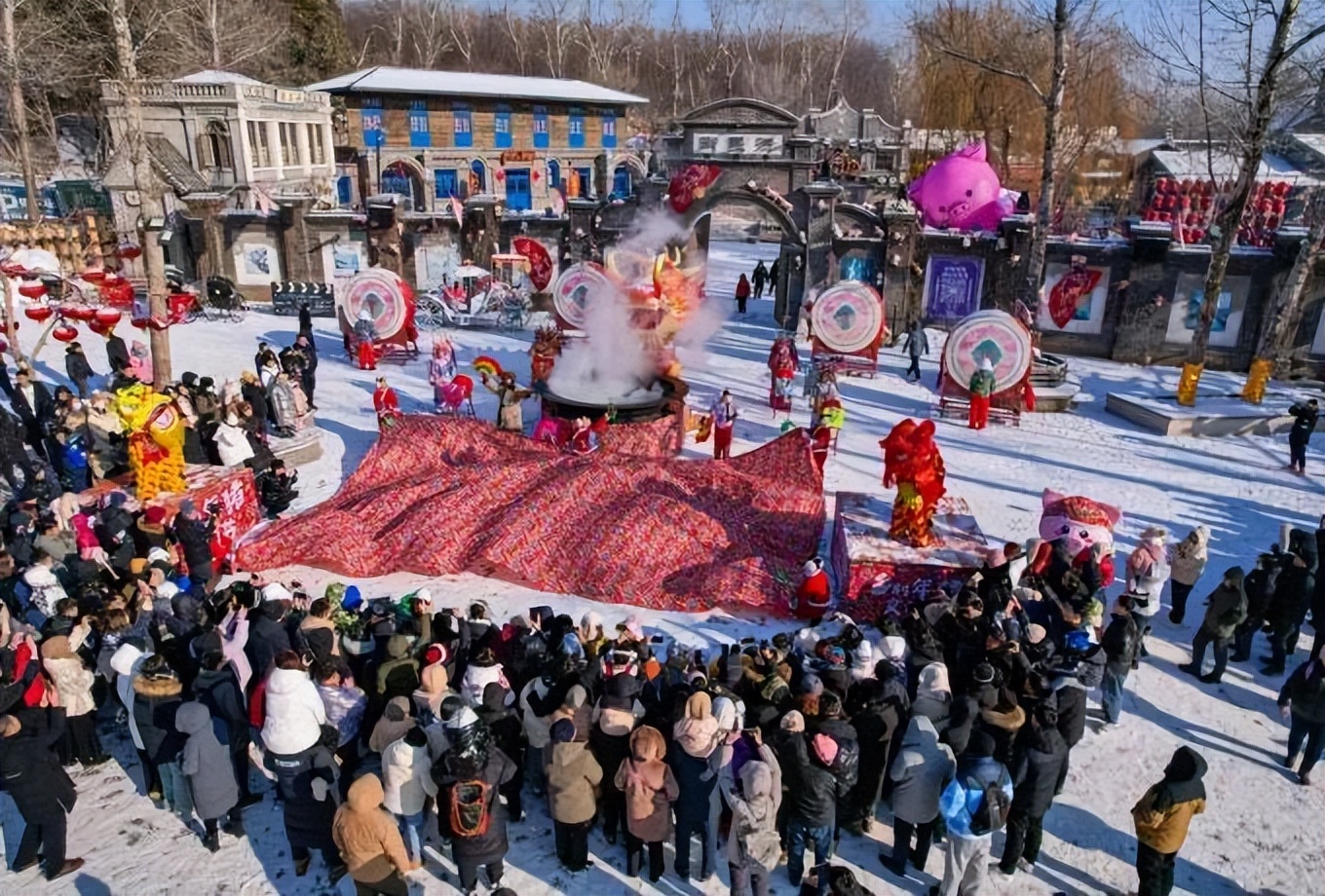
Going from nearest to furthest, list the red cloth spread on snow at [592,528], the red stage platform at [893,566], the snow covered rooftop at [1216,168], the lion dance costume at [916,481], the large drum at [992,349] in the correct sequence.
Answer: the red stage platform at [893,566]
the lion dance costume at [916,481]
the red cloth spread on snow at [592,528]
the large drum at [992,349]
the snow covered rooftop at [1216,168]

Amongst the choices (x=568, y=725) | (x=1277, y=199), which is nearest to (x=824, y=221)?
(x=568, y=725)

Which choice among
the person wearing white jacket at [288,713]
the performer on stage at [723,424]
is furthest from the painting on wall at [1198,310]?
the person wearing white jacket at [288,713]

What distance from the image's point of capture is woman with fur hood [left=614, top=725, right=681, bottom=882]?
652 centimetres

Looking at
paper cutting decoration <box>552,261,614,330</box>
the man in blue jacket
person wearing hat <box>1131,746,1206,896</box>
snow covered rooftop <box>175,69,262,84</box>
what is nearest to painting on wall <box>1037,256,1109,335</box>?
paper cutting decoration <box>552,261,614,330</box>

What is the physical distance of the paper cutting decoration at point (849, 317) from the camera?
20.4 m

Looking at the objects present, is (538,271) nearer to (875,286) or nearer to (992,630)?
(875,286)

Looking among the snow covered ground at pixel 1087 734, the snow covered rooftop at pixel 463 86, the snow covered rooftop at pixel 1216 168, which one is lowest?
the snow covered ground at pixel 1087 734

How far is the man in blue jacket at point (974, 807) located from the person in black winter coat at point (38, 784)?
6794 mm

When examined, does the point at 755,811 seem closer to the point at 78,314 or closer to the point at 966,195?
the point at 78,314

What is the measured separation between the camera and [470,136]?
4922cm

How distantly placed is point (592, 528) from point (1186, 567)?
716cm

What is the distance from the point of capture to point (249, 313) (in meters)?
26.2

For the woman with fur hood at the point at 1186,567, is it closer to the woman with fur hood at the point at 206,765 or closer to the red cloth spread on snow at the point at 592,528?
the red cloth spread on snow at the point at 592,528

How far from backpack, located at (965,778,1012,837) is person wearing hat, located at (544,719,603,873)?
272cm
